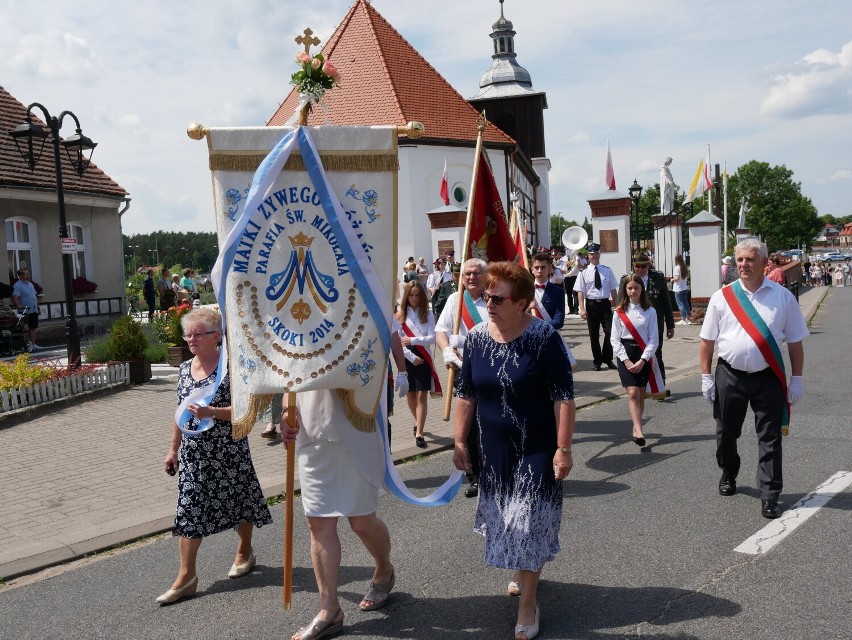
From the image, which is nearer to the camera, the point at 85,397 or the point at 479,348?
the point at 479,348

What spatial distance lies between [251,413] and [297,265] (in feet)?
2.55

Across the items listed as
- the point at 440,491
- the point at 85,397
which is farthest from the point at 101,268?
Result: the point at 440,491

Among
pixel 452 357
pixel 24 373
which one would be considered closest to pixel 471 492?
pixel 452 357

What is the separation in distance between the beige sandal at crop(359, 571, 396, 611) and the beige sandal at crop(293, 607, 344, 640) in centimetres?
29

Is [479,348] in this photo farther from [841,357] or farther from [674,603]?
[841,357]

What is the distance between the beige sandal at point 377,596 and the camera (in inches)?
178

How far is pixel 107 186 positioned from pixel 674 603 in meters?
24.0

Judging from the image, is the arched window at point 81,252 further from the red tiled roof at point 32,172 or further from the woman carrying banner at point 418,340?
the woman carrying banner at point 418,340

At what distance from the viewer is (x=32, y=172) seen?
21438mm

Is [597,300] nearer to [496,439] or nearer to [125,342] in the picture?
[125,342]

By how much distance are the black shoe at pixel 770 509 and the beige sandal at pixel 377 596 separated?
9.16 feet

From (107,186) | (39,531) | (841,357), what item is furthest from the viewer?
(107,186)

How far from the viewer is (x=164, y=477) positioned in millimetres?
7715

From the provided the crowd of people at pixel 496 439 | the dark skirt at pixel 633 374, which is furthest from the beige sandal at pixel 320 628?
the dark skirt at pixel 633 374
